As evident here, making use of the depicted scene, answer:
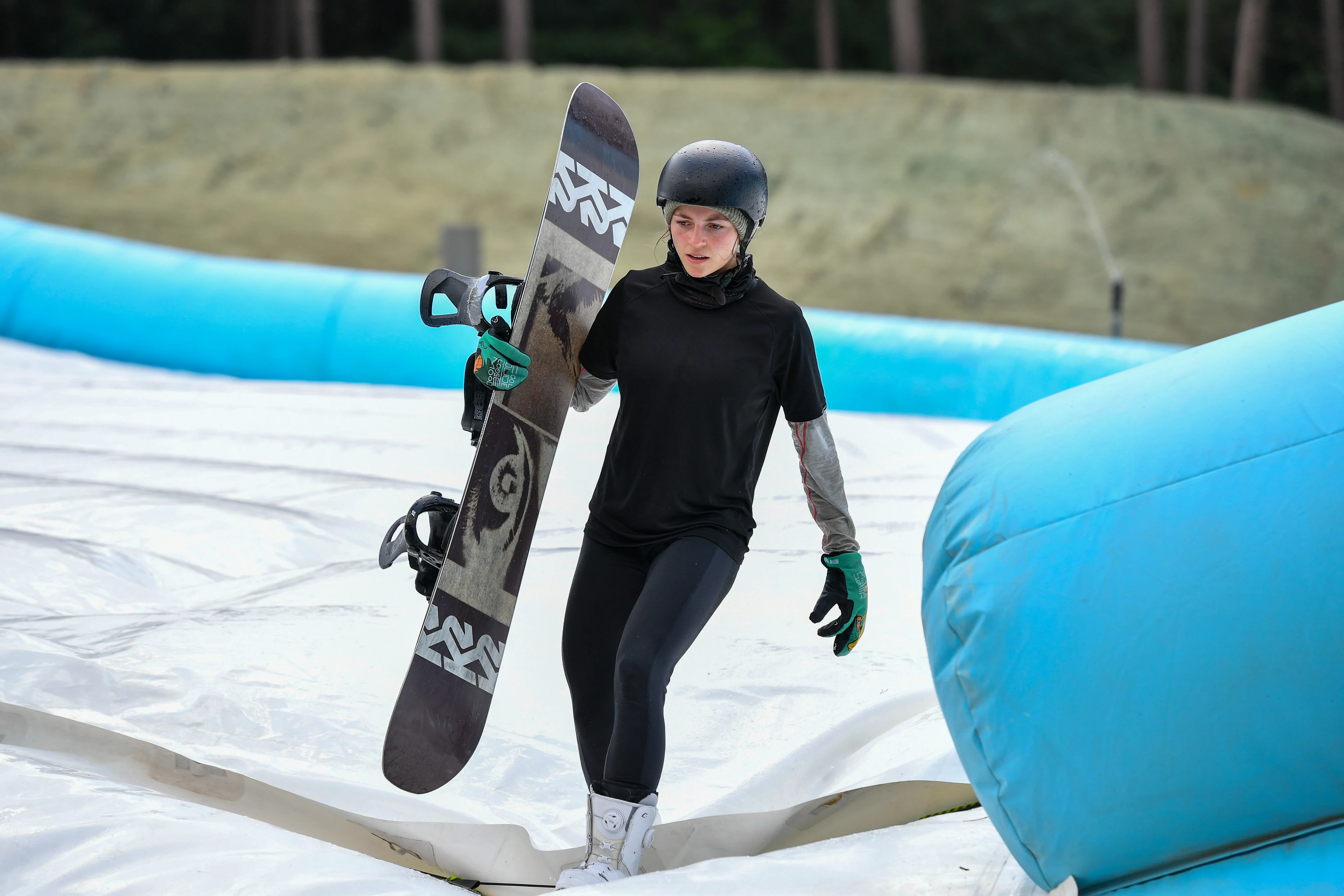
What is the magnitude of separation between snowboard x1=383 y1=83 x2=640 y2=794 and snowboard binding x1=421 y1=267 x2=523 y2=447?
3cm

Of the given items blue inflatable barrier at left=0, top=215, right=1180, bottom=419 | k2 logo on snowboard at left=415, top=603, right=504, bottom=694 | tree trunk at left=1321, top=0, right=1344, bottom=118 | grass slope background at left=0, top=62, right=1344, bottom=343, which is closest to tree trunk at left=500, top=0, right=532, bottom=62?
grass slope background at left=0, top=62, right=1344, bottom=343

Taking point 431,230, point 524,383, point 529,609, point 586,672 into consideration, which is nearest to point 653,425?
point 524,383

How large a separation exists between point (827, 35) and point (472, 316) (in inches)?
827

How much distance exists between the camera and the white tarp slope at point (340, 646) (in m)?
2.32

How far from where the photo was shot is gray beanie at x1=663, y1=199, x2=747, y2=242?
2.12 metres

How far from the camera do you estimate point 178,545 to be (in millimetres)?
3426

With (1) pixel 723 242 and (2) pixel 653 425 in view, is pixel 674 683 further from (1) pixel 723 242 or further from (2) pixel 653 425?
(1) pixel 723 242

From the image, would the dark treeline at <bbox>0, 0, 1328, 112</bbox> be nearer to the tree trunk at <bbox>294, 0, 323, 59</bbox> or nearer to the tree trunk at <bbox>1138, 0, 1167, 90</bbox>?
the tree trunk at <bbox>294, 0, 323, 59</bbox>

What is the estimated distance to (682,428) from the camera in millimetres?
2113

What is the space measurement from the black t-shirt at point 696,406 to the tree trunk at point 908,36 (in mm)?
17567

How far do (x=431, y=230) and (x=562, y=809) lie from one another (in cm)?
1399

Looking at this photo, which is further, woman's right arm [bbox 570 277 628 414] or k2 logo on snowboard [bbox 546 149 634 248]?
k2 logo on snowboard [bbox 546 149 634 248]

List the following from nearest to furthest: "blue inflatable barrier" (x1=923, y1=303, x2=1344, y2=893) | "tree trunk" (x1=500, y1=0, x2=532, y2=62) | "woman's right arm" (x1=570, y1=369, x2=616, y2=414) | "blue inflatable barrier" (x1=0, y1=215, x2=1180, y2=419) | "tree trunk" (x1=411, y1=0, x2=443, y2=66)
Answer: "blue inflatable barrier" (x1=923, y1=303, x2=1344, y2=893)
"woman's right arm" (x1=570, y1=369, x2=616, y2=414)
"blue inflatable barrier" (x1=0, y1=215, x2=1180, y2=419)
"tree trunk" (x1=500, y1=0, x2=532, y2=62)
"tree trunk" (x1=411, y1=0, x2=443, y2=66)

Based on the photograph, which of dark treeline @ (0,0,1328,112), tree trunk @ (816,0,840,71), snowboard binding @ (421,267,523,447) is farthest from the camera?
dark treeline @ (0,0,1328,112)
